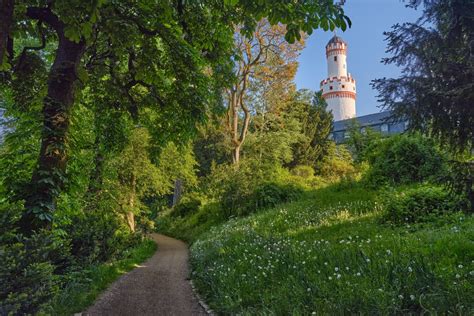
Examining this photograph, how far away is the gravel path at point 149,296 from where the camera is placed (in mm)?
6531

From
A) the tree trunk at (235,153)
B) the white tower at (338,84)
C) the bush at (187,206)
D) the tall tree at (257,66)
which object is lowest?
the bush at (187,206)

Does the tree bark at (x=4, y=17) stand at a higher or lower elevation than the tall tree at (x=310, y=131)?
lower

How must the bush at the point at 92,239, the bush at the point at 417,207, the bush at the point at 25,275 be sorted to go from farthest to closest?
1. the bush at the point at 92,239
2. the bush at the point at 417,207
3. the bush at the point at 25,275

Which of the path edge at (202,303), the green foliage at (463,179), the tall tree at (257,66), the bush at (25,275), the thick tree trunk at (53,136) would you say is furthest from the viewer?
the tall tree at (257,66)

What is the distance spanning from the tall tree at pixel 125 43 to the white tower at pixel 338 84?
169 ft

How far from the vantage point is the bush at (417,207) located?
8.52 metres

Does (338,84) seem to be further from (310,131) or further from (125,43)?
(125,43)

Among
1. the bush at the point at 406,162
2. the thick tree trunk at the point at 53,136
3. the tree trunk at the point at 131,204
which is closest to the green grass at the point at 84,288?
the thick tree trunk at the point at 53,136

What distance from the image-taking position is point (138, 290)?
8203 mm

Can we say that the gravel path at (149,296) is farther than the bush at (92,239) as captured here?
No

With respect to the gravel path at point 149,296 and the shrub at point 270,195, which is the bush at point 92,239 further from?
the shrub at point 270,195

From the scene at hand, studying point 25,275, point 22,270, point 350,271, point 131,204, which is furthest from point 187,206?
point 25,275

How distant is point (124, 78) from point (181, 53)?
103 inches

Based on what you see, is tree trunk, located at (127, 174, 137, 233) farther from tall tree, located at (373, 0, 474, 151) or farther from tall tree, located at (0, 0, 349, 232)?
tall tree, located at (373, 0, 474, 151)
